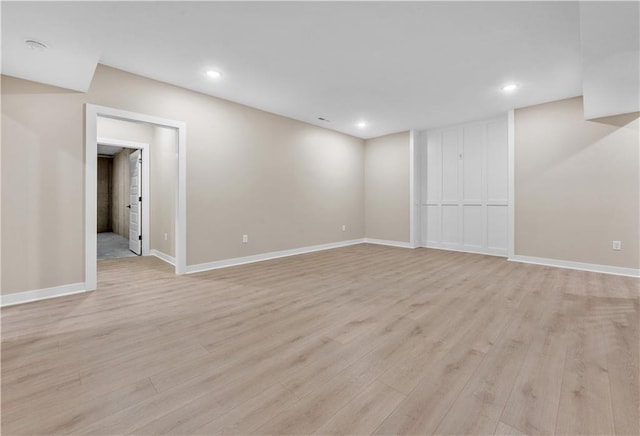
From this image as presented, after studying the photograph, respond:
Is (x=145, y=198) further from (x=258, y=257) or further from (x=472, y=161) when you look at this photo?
(x=472, y=161)

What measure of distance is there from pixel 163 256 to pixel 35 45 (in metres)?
3.51

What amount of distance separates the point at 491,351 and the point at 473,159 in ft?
15.3

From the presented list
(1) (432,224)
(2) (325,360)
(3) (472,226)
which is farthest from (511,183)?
(2) (325,360)

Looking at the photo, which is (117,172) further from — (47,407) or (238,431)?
(238,431)

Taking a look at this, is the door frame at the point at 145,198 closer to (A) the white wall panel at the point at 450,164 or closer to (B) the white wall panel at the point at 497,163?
(A) the white wall panel at the point at 450,164

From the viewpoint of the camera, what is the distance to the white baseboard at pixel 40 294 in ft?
8.95

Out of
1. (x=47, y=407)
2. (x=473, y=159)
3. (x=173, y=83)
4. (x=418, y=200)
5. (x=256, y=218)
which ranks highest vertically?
(x=173, y=83)

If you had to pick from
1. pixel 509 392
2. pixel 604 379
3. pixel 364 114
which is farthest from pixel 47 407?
pixel 364 114

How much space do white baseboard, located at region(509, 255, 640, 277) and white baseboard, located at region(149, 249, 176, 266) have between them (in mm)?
5855

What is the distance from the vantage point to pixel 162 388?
1.49 m

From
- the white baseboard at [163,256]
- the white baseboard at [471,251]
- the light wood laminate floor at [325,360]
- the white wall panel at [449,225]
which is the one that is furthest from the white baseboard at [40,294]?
the white wall panel at [449,225]

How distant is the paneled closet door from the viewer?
5236 mm

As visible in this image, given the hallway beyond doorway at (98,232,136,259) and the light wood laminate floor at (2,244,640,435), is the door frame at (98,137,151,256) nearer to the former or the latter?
the hallway beyond doorway at (98,232,136,259)

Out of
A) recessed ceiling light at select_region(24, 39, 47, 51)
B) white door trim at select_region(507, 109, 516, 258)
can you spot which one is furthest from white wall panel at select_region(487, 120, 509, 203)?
recessed ceiling light at select_region(24, 39, 47, 51)
